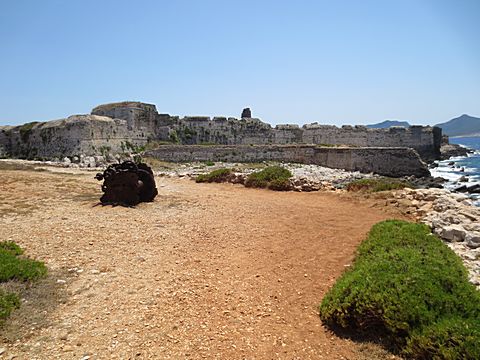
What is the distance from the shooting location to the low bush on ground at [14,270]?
15.6ft

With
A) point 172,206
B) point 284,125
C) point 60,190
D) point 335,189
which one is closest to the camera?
point 172,206

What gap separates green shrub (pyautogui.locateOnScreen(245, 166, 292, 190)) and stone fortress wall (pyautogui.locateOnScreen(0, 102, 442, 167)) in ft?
45.0

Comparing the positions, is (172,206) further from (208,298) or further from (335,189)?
(335,189)

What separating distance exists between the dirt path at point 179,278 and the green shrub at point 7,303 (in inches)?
4.6

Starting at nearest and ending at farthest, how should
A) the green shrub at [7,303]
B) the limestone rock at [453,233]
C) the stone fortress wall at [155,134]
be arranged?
the green shrub at [7,303] → the limestone rock at [453,233] → the stone fortress wall at [155,134]

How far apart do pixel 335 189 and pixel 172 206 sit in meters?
7.94

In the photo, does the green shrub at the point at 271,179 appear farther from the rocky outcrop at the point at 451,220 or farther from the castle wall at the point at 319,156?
the castle wall at the point at 319,156

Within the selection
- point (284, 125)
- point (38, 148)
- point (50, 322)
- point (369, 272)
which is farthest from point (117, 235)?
point (284, 125)

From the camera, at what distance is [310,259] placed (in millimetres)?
6895

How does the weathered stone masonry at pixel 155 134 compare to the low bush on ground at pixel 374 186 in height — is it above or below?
above

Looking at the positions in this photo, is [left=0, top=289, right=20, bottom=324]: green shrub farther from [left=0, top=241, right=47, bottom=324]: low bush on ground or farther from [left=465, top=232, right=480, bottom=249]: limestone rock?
[left=465, top=232, right=480, bottom=249]: limestone rock

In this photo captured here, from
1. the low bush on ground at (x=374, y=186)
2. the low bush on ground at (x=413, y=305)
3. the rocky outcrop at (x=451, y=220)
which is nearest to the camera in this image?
the low bush on ground at (x=413, y=305)

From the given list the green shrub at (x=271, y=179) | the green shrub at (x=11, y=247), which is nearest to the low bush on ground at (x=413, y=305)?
the green shrub at (x=11, y=247)

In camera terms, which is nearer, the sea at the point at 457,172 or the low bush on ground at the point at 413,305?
the low bush on ground at the point at 413,305
